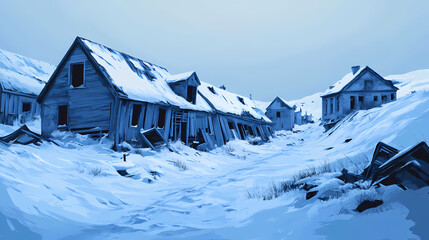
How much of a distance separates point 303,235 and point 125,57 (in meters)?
18.2

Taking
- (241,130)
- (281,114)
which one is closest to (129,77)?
(241,130)

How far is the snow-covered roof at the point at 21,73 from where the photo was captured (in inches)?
984

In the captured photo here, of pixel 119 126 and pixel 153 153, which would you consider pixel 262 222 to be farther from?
pixel 119 126

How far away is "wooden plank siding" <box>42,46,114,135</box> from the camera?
14742 millimetres

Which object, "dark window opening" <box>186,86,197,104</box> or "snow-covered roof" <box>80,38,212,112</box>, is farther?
"dark window opening" <box>186,86,197,104</box>

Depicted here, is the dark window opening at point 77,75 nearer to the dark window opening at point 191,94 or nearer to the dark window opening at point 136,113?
the dark window opening at point 136,113

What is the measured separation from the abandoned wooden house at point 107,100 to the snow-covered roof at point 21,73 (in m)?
11.9

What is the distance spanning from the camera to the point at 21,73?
27.4 metres

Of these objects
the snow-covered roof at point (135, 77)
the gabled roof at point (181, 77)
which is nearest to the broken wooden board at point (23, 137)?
the snow-covered roof at point (135, 77)

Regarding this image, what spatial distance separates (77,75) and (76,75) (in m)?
0.05

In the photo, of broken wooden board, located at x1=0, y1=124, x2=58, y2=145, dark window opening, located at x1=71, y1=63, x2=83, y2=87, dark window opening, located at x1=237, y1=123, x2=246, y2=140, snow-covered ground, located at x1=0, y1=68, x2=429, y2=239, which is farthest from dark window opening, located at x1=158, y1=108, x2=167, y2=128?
dark window opening, located at x1=237, y1=123, x2=246, y2=140

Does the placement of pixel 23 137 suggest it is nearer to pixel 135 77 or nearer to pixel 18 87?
pixel 135 77

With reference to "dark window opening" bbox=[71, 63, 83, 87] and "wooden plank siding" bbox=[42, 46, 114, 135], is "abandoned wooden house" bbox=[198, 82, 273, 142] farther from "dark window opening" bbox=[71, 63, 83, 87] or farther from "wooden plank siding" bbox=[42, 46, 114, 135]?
"dark window opening" bbox=[71, 63, 83, 87]

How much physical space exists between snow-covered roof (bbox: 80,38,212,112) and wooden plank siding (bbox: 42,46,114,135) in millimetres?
704
